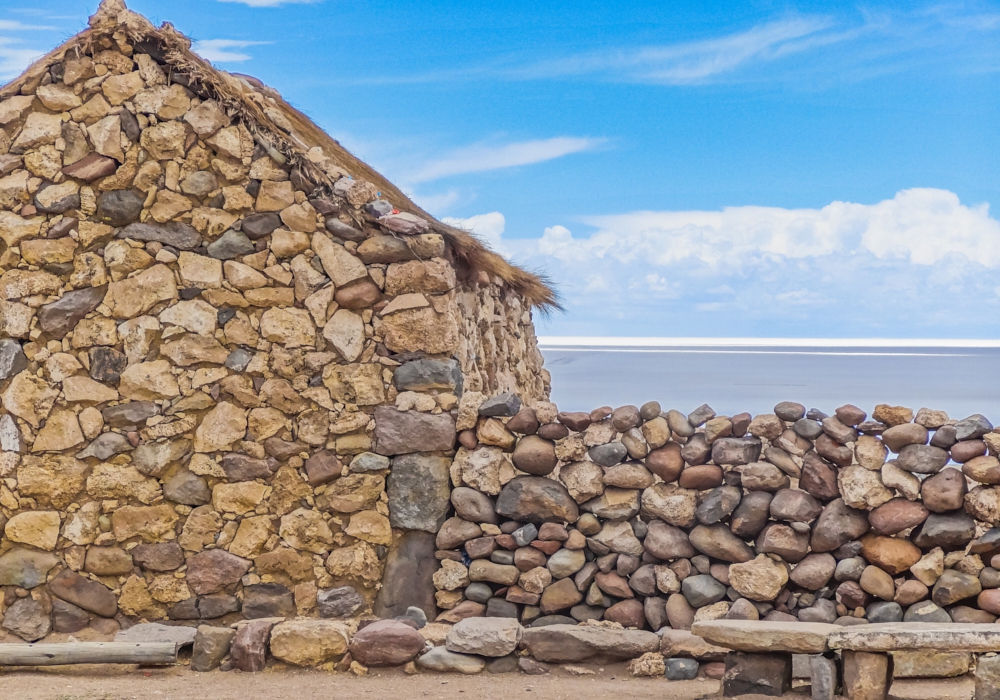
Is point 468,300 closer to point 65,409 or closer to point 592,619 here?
point 592,619

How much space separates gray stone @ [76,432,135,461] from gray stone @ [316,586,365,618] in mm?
1659

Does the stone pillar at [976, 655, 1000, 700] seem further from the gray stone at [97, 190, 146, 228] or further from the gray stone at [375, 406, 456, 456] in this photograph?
the gray stone at [97, 190, 146, 228]

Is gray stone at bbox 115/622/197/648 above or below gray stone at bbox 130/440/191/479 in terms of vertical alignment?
below

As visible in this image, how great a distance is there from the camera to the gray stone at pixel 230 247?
6508 mm

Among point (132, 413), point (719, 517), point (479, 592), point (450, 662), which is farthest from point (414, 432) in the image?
point (719, 517)

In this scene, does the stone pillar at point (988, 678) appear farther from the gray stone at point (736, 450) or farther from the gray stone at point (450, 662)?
the gray stone at point (450, 662)

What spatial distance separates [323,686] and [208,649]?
82 cm

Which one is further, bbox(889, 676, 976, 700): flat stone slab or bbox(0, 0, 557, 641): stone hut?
bbox(0, 0, 557, 641): stone hut

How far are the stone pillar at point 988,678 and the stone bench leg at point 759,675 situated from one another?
2.74 feet

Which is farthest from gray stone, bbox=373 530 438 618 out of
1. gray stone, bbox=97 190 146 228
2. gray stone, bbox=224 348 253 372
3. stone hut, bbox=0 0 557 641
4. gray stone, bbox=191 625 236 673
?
gray stone, bbox=97 190 146 228

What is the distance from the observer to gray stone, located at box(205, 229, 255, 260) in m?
6.51

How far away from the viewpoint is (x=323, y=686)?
5246 mm

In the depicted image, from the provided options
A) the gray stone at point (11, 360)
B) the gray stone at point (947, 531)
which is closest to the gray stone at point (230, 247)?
the gray stone at point (11, 360)

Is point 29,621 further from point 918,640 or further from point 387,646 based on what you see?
point 918,640
